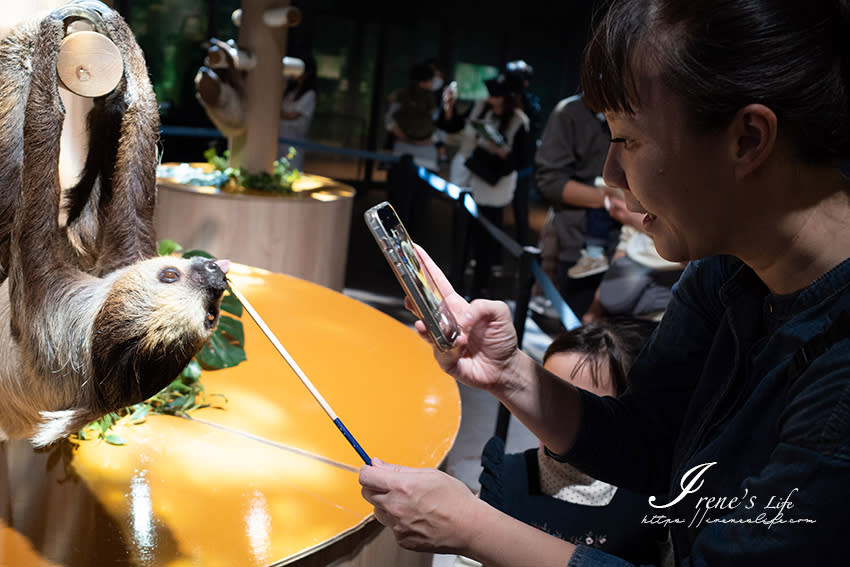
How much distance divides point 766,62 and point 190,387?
Result: 1.16m

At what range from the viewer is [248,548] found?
103 cm

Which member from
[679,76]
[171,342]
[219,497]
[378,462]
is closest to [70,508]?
[219,497]

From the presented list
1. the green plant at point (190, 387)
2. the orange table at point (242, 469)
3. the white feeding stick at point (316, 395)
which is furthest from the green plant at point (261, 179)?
the white feeding stick at point (316, 395)

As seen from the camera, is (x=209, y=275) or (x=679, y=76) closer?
(x=679, y=76)

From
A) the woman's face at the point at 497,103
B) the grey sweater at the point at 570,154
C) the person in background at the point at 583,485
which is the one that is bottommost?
the person in background at the point at 583,485

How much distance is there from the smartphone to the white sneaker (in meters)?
1.62

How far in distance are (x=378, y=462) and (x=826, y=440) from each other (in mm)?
480

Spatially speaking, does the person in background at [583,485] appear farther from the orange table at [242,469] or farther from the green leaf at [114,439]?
the green leaf at [114,439]

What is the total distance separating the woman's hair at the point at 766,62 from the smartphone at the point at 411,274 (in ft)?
1.32

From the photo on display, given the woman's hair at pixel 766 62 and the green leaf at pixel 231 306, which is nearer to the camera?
the woman's hair at pixel 766 62

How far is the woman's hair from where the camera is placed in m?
0.70

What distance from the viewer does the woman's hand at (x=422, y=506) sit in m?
0.83

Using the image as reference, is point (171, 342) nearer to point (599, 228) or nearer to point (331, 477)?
point (331, 477)

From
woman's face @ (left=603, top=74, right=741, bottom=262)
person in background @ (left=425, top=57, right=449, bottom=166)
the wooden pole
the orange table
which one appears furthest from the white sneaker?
person in background @ (left=425, top=57, right=449, bottom=166)
